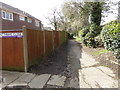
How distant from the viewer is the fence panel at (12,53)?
406cm

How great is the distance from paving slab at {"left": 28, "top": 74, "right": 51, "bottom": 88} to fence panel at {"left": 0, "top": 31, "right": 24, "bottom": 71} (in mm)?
933

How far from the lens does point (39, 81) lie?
11.3 ft

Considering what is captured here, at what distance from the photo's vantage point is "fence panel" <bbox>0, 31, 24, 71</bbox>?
4061 millimetres

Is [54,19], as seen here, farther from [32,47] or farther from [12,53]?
[12,53]

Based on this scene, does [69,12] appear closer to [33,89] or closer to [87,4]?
[87,4]

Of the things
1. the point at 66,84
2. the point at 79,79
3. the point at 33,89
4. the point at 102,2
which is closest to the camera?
the point at 33,89

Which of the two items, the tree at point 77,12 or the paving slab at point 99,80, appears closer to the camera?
the paving slab at point 99,80

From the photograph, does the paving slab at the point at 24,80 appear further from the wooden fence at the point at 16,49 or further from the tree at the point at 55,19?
the tree at the point at 55,19

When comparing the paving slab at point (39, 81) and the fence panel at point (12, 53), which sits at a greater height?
the fence panel at point (12, 53)

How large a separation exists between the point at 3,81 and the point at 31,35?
2.12 metres

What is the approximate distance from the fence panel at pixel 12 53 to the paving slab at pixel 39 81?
3.06 feet

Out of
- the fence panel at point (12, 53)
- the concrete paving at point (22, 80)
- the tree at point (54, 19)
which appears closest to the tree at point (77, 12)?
the fence panel at point (12, 53)

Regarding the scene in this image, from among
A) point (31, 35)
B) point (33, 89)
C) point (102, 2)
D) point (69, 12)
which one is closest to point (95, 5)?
point (102, 2)

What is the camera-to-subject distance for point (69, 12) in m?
14.6
